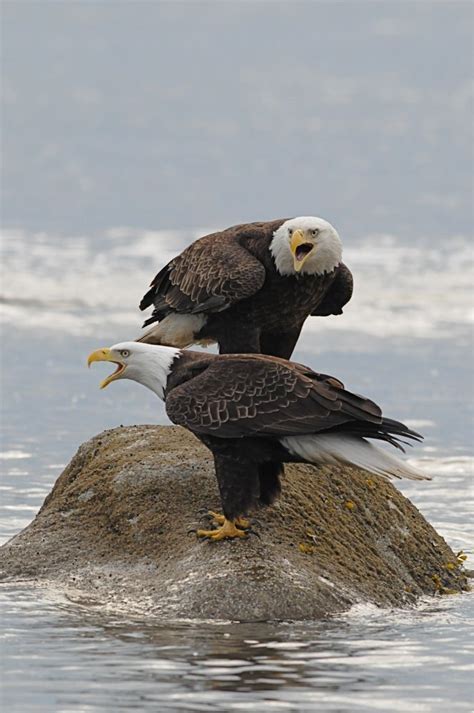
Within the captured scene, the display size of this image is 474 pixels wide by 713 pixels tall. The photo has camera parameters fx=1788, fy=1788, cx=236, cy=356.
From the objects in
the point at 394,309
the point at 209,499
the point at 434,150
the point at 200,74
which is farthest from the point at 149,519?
the point at 200,74

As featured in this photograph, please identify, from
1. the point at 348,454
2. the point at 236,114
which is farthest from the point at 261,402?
the point at 236,114

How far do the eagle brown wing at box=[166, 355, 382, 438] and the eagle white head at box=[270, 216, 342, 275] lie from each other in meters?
1.39

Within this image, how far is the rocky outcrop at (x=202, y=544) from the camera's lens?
9406 millimetres

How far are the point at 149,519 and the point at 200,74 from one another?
56002 mm

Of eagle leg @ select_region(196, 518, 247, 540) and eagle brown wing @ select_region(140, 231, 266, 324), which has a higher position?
eagle brown wing @ select_region(140, 231, 266, 324)

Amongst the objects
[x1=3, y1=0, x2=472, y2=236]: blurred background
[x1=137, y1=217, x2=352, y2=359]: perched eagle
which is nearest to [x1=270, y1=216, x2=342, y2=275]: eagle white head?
[x1=137, y1=217, x2=352, y2=359]: perched eagle

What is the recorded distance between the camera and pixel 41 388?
19.3m

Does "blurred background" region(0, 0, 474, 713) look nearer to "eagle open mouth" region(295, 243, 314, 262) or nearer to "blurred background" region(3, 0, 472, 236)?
"blurred background" region(3, 0, 472, 236)

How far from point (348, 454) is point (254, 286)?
6.88ft

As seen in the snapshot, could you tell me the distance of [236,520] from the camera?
9.66 metres

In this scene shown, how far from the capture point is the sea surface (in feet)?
27.2

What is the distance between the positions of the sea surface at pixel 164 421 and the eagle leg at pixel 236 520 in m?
0.72

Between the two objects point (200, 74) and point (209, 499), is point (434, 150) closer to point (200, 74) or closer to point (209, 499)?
point (200, 74)

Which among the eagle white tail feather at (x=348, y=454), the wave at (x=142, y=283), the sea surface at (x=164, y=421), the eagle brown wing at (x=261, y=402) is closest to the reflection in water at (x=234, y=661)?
the sea surface at (x=164, y=421)
